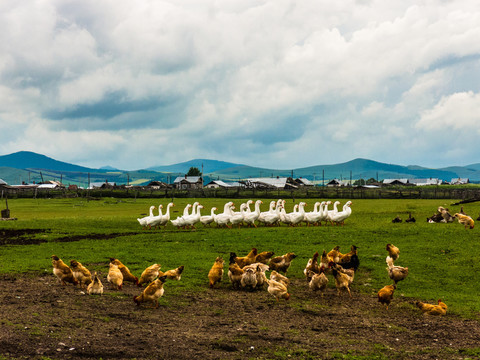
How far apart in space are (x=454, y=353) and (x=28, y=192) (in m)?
91.3

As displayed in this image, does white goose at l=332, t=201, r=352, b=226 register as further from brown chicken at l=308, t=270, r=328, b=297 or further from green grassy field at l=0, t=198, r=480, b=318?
brown chicken at l=308, t=270, r=328, b=297

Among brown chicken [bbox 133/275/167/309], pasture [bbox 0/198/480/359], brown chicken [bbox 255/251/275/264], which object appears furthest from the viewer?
brown chicken [bbox 255/251/275/264]

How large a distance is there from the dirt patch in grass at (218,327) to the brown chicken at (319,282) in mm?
329

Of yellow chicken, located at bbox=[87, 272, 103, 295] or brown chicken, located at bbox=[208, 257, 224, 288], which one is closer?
yellow chicken, located at bbox=[87, 272, 103, 295]

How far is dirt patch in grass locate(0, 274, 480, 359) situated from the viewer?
8.16 m

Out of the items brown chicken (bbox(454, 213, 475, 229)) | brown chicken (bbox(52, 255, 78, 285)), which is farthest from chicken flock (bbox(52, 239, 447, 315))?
brown chicken (bbox(454, 213, 475, 229))

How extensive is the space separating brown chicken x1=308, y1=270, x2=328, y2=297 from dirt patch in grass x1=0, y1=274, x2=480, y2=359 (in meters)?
0.33

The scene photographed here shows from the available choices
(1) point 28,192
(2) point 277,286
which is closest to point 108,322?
(2) point 277,286

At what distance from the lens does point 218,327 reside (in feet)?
31.8

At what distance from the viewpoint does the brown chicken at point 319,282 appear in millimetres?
12656

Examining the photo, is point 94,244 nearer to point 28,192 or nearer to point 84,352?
point 84,352

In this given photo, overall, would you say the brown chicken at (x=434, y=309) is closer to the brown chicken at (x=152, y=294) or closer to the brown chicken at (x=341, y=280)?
the brown chicken at (x=341, y=280)

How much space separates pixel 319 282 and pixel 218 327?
4170 mm

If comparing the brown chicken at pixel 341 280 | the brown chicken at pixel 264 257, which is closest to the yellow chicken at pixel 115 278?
the brown chicken at pixel 264 257
